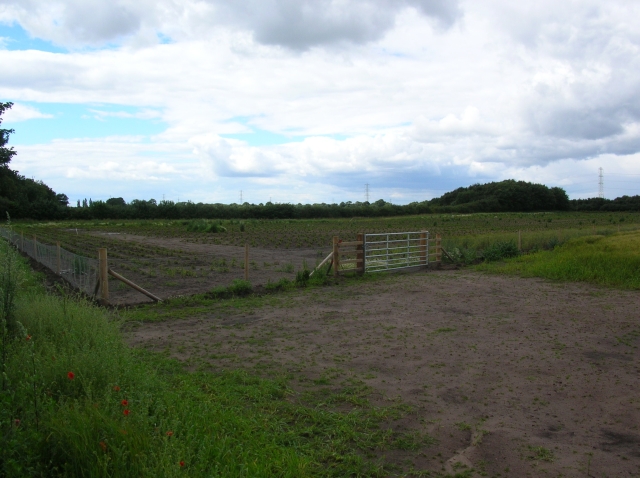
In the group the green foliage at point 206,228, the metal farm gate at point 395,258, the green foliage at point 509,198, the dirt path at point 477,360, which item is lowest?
the dirt path at point 477,360

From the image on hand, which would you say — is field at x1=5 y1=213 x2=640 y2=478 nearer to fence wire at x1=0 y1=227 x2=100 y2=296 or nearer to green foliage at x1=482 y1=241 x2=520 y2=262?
fence wire at x1=0 y1=227 x2=100 y2=296

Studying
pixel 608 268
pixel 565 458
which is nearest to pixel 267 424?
pixel 565 458

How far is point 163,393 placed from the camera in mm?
4887

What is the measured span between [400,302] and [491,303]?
203cm

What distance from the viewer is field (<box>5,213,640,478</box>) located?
4562 millimetres

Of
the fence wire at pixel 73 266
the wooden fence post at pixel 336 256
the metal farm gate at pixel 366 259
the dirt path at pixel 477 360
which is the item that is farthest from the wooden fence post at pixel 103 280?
the wooden fence post at pixel 336 256

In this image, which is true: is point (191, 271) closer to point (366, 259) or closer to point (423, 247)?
point (366, 259)

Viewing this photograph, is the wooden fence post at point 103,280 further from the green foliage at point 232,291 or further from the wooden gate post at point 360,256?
the wooden gate post at point 360,256

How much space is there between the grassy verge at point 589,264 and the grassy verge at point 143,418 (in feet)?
41.0

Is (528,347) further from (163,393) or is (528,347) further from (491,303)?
(163,393)

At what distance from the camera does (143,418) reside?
3.86 m

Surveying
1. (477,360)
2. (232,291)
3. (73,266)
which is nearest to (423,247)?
(232,291)

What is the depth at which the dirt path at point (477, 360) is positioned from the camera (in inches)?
189

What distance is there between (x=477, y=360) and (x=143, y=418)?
16.7 feet
